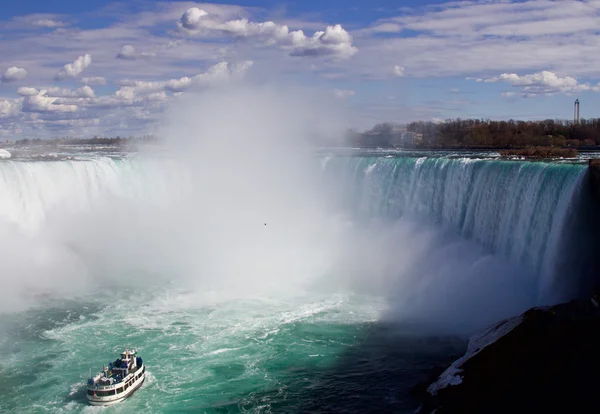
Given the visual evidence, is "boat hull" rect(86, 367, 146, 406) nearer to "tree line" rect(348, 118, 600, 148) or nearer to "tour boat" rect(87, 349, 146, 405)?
"tour boat" rect(87, 349, 146, 405)

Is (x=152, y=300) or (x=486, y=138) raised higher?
(x=486, y=138)

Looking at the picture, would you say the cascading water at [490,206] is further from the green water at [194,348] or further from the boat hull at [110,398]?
the boat hull at [110,398]

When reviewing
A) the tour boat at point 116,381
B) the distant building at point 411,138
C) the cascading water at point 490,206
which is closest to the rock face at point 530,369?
the cascading water at point 490,206

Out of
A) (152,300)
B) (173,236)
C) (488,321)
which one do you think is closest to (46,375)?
(152,300)

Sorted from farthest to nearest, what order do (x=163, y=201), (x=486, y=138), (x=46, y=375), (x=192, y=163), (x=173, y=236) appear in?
(x=486, y=138) < (x=192, y=163) < (x=163, y=201) < (x=173, y=236) < (x=46, y=375)

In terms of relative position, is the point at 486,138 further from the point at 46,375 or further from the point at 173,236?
the point at 46,375

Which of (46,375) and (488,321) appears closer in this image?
(46,375)

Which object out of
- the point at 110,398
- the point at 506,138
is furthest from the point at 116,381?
the point at 506,138
